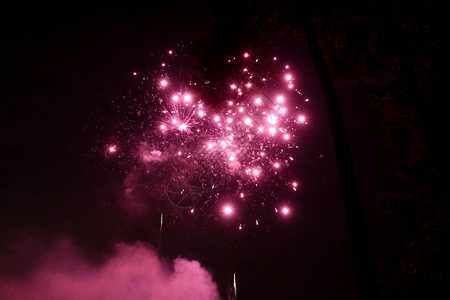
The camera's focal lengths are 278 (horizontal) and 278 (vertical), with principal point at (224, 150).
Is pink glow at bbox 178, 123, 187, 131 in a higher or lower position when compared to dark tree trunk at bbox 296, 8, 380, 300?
Result: higher

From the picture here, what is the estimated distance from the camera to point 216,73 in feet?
23.4

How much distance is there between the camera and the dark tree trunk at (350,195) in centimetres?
374

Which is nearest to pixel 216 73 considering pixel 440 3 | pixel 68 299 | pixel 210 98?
pixel 210 98

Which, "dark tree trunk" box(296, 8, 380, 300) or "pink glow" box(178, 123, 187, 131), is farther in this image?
"pink glow" box(178, 123, 187, 131)

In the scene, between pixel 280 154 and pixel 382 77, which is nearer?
pixel 382 77

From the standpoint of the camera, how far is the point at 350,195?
420 centimetres

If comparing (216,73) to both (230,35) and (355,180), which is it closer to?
(230,35)

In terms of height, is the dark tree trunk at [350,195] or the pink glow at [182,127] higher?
the pink glow at [182,127]

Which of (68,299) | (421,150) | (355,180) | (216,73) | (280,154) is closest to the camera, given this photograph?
(355,180)

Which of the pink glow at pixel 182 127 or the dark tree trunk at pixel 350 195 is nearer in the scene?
the dark tree trunk at pixel 350 195

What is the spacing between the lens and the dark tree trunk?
3.74 m

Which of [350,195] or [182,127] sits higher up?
[182,127]

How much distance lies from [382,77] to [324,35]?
222cm

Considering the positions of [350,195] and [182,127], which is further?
[182,127]
